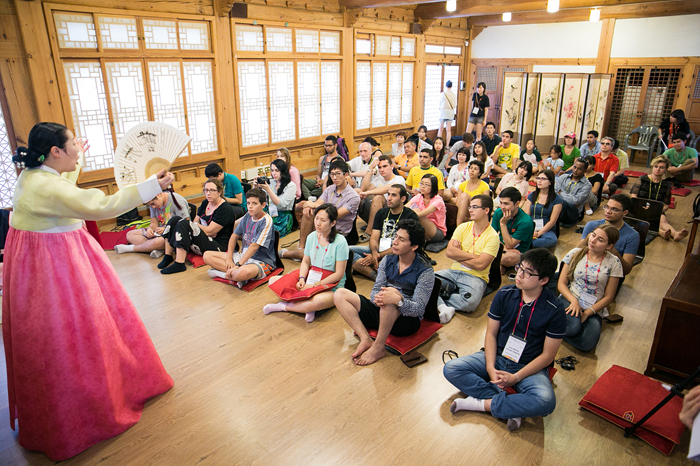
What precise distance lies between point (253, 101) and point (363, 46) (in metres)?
2.99

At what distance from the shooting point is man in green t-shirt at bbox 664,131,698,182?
7.39m

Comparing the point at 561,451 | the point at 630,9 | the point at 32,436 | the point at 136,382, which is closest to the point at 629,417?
the point at 561,451

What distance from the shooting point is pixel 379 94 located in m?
9.56

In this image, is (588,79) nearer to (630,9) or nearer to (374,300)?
(630,9)

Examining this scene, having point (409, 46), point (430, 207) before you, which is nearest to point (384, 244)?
point (430, 207)

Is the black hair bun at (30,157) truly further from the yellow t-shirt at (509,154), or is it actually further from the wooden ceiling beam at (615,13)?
the wooden ceiling beam at (615,13)

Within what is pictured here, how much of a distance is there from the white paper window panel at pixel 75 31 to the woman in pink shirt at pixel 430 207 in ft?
13.6

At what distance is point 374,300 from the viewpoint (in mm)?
3109

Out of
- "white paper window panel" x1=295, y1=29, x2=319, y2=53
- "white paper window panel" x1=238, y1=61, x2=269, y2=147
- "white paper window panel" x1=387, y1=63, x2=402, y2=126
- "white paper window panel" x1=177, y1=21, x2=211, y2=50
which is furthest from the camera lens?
"white paper window panel" x1=387, y1=63, x2=402, y2=126

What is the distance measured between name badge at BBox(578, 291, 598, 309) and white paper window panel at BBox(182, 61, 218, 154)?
206 inches

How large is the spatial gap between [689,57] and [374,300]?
10040mm

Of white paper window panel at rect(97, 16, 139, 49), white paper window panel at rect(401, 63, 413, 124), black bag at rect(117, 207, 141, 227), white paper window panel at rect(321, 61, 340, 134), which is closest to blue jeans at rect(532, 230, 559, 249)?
white paper window panel at rect(321, 61, 340, 134)

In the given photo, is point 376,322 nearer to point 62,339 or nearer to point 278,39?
point 62,339

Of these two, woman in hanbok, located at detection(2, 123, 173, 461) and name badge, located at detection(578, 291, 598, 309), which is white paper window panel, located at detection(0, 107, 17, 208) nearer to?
woman in hanbok, located at detection(2, 123, 173, 461)
